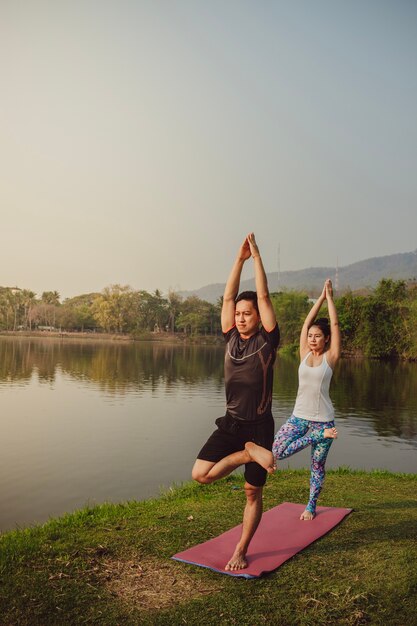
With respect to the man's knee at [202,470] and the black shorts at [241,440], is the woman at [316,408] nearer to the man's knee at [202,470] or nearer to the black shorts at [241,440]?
the black shorts at [241,440]

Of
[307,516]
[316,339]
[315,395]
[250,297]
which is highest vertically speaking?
[250,297]

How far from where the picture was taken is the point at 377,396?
86.3ft

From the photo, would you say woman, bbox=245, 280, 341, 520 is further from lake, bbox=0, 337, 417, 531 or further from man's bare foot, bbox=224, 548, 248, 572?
lake, bbox=0, 337, 417, 531

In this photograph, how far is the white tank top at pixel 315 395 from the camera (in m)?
6.30

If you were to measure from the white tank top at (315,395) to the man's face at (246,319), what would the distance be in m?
1.67

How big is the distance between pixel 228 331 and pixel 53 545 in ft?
8.20

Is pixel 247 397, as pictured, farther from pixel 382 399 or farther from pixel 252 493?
pixel 382 399

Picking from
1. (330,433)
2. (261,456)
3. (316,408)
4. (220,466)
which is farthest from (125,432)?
(261,456)

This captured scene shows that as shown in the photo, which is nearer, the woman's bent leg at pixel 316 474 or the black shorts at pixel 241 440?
the black shorts at pixel 241 440

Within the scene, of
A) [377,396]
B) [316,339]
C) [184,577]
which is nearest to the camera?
[184,577]

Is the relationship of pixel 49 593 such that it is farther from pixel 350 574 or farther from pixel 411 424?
pixel 411 424

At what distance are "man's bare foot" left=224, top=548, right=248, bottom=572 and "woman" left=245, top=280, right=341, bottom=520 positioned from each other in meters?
1.64

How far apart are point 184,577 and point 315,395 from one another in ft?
7.84

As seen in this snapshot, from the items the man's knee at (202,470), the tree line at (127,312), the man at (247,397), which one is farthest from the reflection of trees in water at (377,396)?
the tree line at (127,312)
